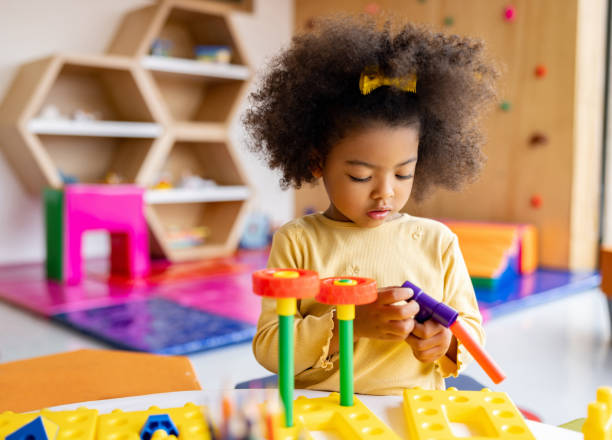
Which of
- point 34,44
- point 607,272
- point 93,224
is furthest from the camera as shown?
point 34,44

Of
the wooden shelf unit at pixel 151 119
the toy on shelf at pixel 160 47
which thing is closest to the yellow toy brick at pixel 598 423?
the wooden shelf unit at pixel 151 119

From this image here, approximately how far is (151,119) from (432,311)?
283 centimetres

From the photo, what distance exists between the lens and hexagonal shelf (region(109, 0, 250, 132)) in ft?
10.5

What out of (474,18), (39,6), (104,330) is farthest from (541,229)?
(39,6)

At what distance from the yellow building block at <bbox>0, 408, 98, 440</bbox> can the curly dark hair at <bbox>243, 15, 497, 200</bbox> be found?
368 millimetres

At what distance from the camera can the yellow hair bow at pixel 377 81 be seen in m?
0.65

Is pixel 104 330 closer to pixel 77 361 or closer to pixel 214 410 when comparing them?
pixel 77 361

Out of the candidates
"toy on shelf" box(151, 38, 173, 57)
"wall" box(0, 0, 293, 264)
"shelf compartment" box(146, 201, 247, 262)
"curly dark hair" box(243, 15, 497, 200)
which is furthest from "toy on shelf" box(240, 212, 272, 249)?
"curly dark hair" box(243, 15, 497, 200)

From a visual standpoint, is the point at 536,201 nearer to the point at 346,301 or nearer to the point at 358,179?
the point at 358,179

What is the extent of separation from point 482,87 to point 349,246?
0.24m

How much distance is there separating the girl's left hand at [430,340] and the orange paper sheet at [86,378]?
280mm

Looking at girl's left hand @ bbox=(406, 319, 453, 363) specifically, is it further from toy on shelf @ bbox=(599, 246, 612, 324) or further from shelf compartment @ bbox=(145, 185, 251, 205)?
shelf compartment @ bbox=(145, 185, 251, 205)

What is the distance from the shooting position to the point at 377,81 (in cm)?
66

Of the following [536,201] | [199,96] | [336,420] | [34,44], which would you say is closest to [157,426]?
[336,420]
